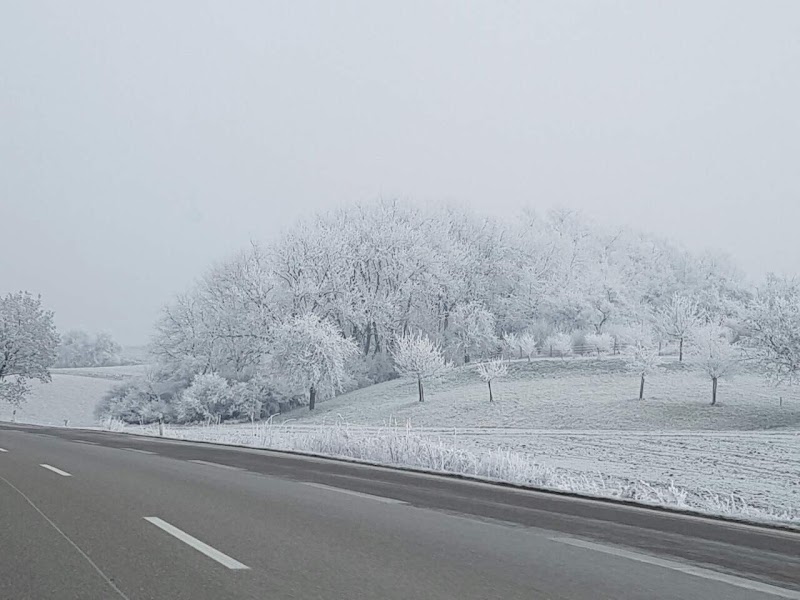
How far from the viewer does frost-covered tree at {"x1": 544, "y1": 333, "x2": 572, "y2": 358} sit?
233 feet

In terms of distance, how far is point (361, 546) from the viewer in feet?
22.4

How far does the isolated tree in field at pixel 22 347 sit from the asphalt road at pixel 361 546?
57744mm

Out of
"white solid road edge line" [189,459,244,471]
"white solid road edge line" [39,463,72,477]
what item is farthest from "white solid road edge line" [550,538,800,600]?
"white solid road edge line" [189,459,244,471]

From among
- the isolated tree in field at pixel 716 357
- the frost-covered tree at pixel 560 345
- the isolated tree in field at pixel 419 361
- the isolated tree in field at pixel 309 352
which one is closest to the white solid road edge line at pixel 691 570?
the isolated tree in field at pixel 716 357

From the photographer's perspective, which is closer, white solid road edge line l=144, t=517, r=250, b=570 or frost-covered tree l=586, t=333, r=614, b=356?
white solid road edge line l=144, t=517, r=250, b=570

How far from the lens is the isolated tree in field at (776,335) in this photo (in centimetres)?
4691

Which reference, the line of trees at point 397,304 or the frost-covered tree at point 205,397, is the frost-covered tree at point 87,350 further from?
the frost-covered tree at point 205,397

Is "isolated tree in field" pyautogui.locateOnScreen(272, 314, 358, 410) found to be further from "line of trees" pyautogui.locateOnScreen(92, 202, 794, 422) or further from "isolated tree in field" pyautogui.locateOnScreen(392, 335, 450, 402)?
"isolated tree in field" pyautogui.locateOnScreen(392, 335, 450, 402)

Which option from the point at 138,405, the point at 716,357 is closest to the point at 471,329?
the point at 716,357

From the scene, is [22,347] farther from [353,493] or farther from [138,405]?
[353,493]

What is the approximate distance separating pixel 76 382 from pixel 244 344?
32828mm

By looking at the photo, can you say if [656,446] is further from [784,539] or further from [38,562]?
[38,562]

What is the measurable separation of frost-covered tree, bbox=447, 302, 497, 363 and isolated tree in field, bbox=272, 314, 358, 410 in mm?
13484

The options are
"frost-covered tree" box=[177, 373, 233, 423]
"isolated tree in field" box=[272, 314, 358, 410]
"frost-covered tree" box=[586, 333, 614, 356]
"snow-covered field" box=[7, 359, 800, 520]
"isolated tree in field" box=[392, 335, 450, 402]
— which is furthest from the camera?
"frost-covered tree" box=[586, 333, 614, 356]
